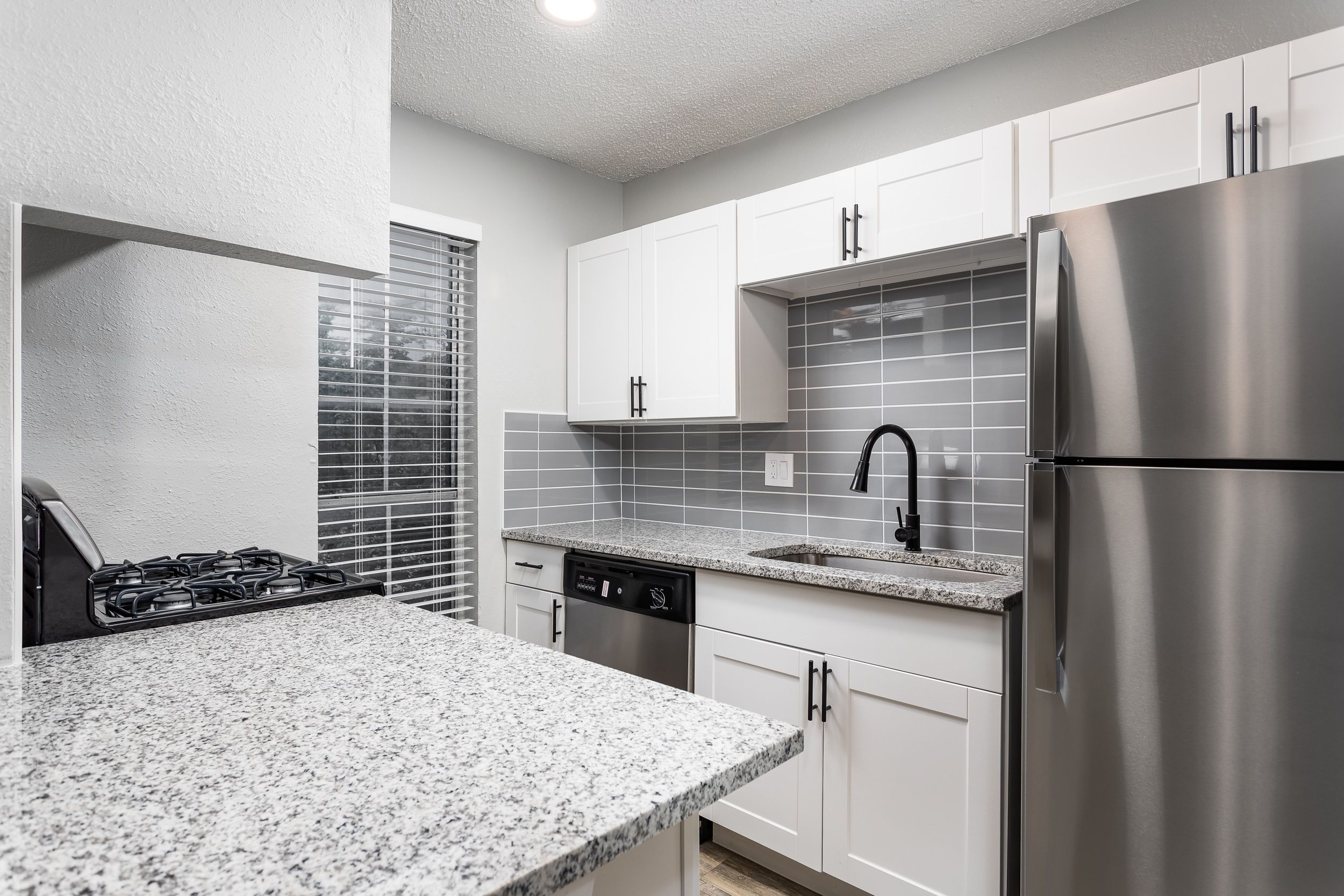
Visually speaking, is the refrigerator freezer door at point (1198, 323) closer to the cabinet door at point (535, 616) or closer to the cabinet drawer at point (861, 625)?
the cabinet drawer at point (861, 625)

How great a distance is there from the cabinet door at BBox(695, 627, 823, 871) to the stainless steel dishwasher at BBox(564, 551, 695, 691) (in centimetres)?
8

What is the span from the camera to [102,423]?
166 centimetres

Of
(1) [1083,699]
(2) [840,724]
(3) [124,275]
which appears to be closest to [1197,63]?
(1) [1083,699]

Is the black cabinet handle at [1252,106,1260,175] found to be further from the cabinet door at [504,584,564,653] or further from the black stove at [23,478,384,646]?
the cabinet door at [504,584,564,653]

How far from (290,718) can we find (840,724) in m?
1.46

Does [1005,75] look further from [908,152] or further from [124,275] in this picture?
[124,275]

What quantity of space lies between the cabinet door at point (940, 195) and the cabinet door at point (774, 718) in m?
1.20

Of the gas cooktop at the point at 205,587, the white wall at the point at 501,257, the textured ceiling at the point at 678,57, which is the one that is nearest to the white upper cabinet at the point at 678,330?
the white wall at the point at 501,257

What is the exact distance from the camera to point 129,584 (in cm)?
144

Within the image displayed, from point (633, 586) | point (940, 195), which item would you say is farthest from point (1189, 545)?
point (633, 586)

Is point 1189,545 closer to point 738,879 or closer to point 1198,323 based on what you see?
point 1198,323

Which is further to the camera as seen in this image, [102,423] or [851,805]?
[851,805]

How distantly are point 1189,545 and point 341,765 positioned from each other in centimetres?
133

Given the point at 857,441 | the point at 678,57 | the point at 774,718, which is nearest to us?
the point at 774,718
